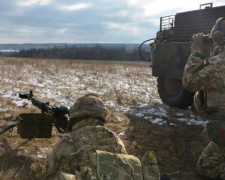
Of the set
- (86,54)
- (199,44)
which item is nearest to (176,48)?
(199,44)

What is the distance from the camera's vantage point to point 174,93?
820 centimetres

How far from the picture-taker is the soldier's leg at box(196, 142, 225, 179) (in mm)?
3805

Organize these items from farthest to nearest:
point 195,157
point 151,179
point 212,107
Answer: point 195,157 → point 212,107 → point 151,179

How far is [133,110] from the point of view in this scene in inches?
283

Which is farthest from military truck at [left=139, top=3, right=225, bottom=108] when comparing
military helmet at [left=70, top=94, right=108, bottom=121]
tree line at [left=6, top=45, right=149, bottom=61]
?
tree line at [left=6, top=45, right=149, bottom=61]

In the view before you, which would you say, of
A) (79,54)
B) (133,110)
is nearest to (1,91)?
(133,110)

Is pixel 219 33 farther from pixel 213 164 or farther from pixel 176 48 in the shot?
pixel 176 48

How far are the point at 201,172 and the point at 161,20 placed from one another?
231 inches

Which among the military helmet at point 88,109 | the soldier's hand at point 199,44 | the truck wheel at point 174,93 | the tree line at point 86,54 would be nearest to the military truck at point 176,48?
the truck wheel at point 174,93

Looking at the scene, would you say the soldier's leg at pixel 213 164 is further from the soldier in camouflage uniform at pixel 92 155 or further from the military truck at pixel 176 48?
the military truck at pixel 176 48

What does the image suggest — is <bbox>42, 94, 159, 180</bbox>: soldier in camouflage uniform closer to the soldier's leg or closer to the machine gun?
the machine gun

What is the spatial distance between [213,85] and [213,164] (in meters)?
0.93

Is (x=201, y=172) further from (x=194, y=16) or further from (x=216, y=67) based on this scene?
(x=194, y=16)

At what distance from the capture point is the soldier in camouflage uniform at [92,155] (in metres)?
1.94
